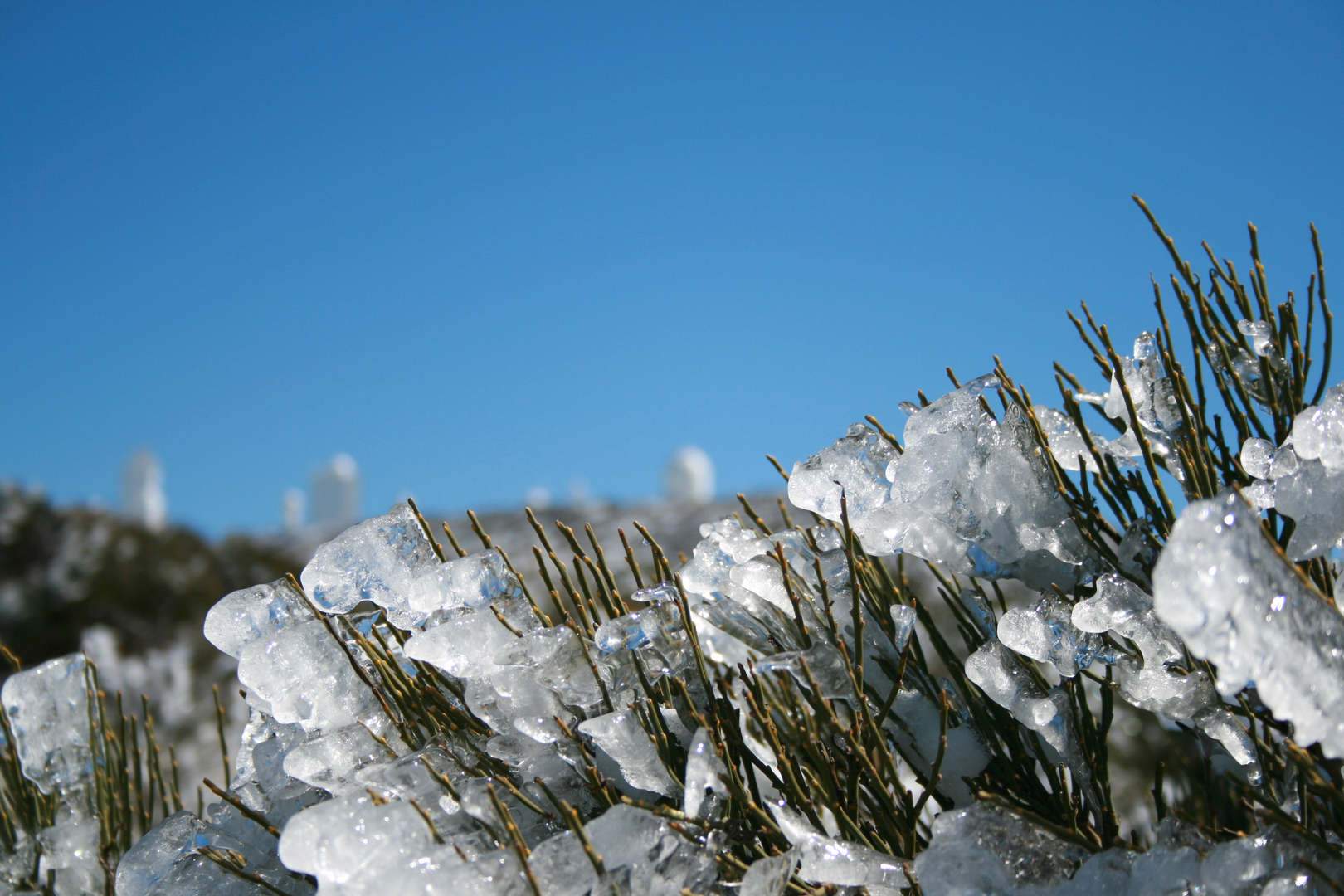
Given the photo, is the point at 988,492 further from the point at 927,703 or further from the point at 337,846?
the point at 337,846

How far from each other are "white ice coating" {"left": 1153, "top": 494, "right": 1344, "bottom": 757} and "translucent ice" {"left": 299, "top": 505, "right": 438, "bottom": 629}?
1.02 m

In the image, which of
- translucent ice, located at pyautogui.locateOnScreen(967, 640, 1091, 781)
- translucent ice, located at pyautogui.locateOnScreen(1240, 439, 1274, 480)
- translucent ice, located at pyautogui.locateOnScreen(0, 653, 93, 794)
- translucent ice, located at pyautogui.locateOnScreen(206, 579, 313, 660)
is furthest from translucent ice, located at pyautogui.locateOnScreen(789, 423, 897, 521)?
translucent ice, located at pyautogui.locateOnScreen(0, 653, 93, 794)

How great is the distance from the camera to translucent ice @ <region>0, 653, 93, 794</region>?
1.88 m

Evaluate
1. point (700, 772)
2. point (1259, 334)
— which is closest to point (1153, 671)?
point (1259, 334)

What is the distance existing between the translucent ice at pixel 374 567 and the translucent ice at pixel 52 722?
2.54 ft

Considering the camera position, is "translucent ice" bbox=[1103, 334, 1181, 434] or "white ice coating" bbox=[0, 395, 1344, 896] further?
"translucent ice" bbox=[1103, 334, 1181, 434]

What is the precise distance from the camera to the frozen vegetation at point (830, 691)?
3.88ft

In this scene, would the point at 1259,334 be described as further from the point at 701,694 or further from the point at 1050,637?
the point at 701,694

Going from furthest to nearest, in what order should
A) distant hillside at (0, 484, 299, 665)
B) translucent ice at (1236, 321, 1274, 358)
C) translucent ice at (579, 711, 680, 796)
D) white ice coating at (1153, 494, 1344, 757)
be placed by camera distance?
distant hillside at (0, 484, 299, 665) < translucent ice at (1236, 321, 1274, 358) < translucent ice at (579, 711, 680, 796) < white ice coating at (1153, 494, 1344, 757)

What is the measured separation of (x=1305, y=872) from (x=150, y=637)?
9513mm

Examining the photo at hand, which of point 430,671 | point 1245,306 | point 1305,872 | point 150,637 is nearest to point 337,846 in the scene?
point 430,671

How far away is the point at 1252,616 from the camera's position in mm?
896

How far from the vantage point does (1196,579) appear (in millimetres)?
853

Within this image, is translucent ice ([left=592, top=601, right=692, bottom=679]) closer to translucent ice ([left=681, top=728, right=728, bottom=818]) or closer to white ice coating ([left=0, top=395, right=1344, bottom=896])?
white ice coating ([left=0, top=395, right=1344, bottom=896])
